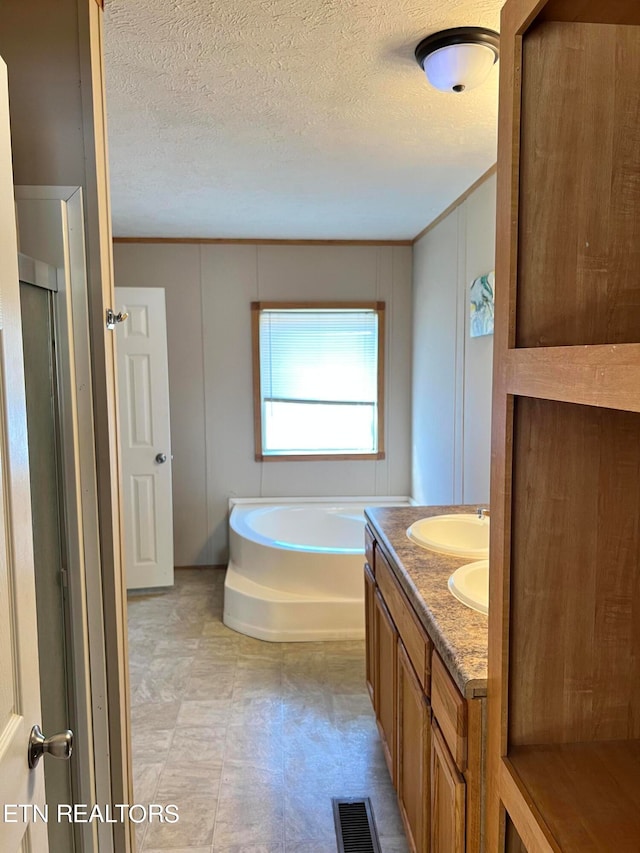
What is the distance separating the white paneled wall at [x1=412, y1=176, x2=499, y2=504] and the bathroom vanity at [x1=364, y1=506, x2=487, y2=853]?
2.85ft

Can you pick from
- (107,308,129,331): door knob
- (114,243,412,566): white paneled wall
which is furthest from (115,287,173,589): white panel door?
(107,308,129,331): door knob

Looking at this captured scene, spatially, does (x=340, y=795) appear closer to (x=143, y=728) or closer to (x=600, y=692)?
(x=143, y=728)

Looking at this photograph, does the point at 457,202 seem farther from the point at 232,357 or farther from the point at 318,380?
the point at 232,357

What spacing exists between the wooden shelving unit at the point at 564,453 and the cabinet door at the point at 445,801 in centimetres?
11

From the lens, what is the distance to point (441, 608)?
57.6 inches

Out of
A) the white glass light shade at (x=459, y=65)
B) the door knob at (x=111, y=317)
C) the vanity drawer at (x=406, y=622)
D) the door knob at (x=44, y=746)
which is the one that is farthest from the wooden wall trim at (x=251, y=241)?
the door knob at (x=44, y=746)

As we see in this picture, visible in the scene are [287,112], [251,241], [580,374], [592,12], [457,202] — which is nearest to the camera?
[580,374]

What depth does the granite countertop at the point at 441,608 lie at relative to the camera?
119 centimetres

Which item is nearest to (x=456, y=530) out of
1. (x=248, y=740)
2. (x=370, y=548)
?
(x=370, y=548)

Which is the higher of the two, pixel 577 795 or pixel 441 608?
pixel 441 608

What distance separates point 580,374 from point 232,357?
3.56 metres

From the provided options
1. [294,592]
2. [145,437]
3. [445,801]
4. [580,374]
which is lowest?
[294,592]

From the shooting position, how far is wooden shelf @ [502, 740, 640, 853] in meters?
0.88

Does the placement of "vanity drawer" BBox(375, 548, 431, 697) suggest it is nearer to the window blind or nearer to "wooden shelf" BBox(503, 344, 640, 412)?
"wooden shelf" BBox(503, 344, 640, 412)
